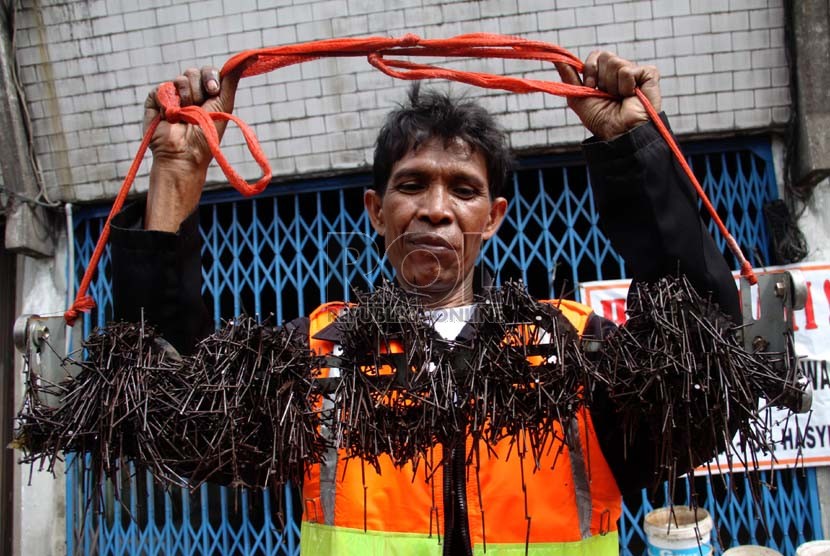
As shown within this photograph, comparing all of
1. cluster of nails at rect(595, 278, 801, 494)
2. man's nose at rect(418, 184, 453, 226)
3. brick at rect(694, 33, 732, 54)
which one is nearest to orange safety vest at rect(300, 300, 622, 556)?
cluster of nails at rect(595, 278, 801, 494)

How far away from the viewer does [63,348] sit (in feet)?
4.73

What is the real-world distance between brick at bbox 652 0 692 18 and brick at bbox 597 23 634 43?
7.7 inches

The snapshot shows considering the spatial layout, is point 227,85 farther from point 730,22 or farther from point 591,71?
point 730,22

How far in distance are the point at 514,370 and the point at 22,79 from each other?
17.0 ft

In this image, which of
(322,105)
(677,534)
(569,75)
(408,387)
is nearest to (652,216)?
(569,75)

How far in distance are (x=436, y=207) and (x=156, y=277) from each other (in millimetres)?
795

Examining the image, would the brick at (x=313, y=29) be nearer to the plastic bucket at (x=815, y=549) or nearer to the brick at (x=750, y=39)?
the brick at (x=750, y=39)

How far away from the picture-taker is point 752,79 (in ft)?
14.1

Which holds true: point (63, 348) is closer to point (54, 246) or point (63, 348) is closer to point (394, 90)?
point (394, 90)

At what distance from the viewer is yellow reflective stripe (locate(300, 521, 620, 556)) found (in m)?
1.65

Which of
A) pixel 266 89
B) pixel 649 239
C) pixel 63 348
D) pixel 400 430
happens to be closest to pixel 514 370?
pixel 400 430

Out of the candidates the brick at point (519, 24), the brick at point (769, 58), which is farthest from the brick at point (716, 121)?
the brick at point (519, 24)

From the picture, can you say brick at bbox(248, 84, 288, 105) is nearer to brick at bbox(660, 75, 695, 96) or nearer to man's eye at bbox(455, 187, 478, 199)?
brick at bbox(660, 75, 695, 96)

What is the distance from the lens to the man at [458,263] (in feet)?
4.79
